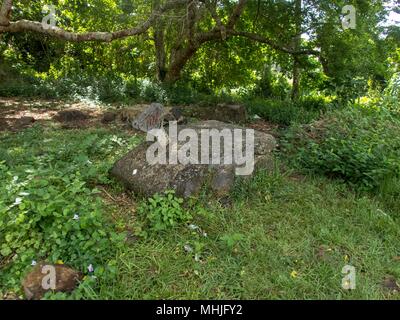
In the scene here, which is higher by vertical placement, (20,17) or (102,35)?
(20,17)

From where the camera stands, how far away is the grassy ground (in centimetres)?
196

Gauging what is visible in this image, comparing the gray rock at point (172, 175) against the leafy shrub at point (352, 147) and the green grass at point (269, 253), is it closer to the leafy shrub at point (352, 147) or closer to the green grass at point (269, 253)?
the green grass at point (269, 253)

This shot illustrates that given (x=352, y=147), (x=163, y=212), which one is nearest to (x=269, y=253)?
(x=163, y=212)

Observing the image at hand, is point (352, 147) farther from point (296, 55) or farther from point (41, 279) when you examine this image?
point (296, 55)

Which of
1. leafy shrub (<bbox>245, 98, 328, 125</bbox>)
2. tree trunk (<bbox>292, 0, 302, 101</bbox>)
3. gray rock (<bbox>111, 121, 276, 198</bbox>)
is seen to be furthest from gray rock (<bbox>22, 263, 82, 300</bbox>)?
tree trunk (<bbox>292, 0, 302, 101</bbox>)

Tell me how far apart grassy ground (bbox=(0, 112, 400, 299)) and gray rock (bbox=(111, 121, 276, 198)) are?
12cm

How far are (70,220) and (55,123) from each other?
3571 millimetres

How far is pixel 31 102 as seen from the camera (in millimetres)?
6711

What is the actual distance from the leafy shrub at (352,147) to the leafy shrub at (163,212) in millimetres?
1619

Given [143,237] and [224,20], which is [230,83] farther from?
[143,237]

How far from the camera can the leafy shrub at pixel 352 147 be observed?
3111mm

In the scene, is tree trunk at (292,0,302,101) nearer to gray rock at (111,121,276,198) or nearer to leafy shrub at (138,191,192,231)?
gray rock at (111,121,276,198)

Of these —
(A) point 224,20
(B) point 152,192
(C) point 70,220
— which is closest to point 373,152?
(B) point 152,192

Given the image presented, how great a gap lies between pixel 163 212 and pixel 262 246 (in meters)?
0.76
